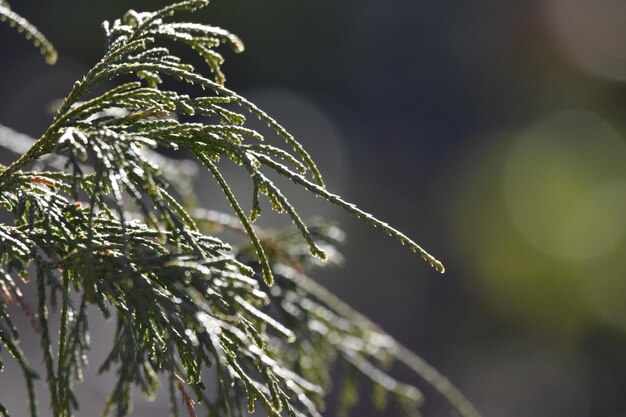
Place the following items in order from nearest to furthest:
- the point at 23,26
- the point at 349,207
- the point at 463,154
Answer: the point at 349,207
the point at 23,26
the point at 463,154

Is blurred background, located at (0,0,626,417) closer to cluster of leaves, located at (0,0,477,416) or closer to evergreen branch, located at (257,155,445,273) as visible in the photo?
cluster of leaves, located at (0,0,477,416)

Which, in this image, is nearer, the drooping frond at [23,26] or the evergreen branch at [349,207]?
the evergreen branch at [349,207]

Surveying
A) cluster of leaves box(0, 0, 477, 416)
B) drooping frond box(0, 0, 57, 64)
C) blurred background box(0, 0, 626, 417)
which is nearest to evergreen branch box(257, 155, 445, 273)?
cluster of leaves box(0, 0, 477, 416)

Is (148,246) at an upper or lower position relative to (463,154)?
lower

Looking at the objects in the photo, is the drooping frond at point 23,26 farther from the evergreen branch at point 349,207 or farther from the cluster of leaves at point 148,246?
the evergreen branch at point 349,207

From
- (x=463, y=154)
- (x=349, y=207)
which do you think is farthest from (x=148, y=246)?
(x=463, y=154)

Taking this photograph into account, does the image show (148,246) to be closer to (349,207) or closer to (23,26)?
(349,207)

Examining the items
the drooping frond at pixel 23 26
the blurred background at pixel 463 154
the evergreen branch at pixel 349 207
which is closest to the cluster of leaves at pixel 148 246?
the evergreen branch at pixel 349 207

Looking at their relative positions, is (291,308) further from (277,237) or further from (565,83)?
(565,83)
